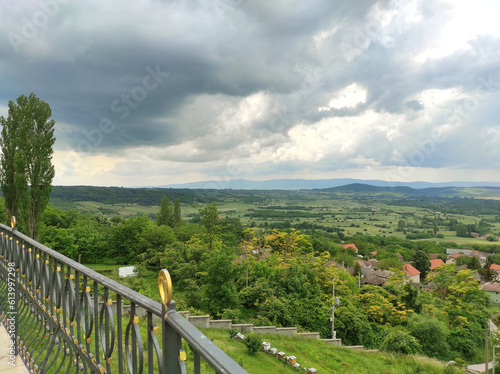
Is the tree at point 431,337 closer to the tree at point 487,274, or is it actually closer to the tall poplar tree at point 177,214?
the tall poplar tree at point 177,214

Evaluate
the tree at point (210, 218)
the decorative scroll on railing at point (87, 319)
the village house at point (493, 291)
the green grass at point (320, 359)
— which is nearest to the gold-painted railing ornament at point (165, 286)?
the decorative scroll on railing at point (87, 319)

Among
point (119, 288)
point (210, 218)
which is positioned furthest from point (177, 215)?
point (119, 288)

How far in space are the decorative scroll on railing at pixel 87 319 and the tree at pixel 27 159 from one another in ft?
40.2

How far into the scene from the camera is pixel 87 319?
2037 mm

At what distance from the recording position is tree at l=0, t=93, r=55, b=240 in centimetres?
1379

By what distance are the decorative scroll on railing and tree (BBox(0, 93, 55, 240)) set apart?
40.2 feet

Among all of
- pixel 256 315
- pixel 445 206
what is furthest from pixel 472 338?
pixel 445 206

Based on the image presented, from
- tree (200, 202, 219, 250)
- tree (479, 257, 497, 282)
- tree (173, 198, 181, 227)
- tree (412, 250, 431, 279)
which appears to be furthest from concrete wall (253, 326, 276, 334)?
tree (479, 257, 497, 282)

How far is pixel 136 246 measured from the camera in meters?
28.5

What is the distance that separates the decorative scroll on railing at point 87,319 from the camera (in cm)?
113

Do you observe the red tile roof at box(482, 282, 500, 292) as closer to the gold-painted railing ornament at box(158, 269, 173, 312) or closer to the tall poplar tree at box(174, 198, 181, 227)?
the tall poplar tree at box(174, 198, 181, 227)

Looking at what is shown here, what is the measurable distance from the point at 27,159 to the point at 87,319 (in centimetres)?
1562

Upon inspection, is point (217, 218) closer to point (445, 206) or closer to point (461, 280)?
point (461, 280)

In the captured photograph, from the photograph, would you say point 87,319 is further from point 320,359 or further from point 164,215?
point 164,215
